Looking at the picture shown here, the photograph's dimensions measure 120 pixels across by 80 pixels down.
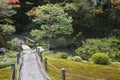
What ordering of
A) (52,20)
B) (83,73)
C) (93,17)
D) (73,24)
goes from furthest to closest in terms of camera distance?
1. (73,24)
2. (93,17)
3. (52,20)
4. (83,73)

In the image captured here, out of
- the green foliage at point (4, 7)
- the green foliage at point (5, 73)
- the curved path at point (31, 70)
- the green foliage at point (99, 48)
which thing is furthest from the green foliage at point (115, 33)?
the green foliage at point (5, 73)

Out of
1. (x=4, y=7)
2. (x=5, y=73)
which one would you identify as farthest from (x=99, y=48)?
(x=5, y=73)

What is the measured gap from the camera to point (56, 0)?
42500 millimetres

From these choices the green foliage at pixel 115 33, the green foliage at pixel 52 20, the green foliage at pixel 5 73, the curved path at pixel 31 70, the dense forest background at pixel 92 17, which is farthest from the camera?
the dense forest background at pixel 92 17

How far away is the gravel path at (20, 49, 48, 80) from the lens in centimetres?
1636

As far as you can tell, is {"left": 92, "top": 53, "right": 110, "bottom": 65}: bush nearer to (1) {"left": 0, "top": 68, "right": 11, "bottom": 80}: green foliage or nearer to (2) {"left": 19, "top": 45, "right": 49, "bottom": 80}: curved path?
(2) {"left": 19, "top": 45, "right": 49, "bottom": 80}: curved path

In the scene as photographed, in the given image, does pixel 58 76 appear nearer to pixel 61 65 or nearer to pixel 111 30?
pixel 61 65

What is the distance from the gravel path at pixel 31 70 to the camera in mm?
16359

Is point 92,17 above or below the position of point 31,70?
above

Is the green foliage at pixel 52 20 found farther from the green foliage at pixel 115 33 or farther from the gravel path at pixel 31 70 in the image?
the green foliage at pixel 115 33

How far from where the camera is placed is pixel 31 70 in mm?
18469

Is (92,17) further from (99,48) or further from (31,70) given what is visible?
(31,70)

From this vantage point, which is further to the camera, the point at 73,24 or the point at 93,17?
the point at 73,24

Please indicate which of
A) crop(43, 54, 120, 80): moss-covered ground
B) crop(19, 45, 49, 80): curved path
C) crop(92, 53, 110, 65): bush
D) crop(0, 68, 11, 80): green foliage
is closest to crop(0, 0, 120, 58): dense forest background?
crop(19, 45, 49, 80): curved path
